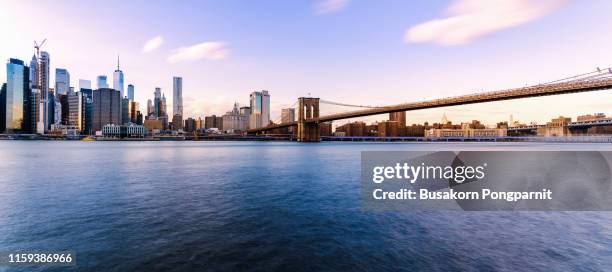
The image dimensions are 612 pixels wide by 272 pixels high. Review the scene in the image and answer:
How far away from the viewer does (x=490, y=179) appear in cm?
2031

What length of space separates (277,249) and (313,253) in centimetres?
89

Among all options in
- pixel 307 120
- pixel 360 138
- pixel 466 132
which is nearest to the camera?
pixel 307 120

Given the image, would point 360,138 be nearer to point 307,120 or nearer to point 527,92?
point 307,120

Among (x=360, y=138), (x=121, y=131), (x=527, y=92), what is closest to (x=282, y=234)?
(x=527, y=92)

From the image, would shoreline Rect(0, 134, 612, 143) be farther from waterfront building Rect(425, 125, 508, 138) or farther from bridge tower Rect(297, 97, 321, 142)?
bridge tower Rect(297, 97, 321, 142)

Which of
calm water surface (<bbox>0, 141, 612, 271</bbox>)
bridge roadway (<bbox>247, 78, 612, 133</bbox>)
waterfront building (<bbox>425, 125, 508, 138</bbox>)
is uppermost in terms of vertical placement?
bridge roadway (<bbox>247, 78, 612, 133</bbox>)

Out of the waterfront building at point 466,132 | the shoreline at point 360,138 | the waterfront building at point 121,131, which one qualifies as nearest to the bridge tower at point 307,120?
the shoreline at point 360,138

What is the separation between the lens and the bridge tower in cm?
9412

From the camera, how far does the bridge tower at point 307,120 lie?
94.1 metres

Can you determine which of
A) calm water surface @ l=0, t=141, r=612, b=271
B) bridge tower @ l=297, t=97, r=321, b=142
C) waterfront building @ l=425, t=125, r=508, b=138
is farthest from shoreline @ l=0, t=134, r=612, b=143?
calm water surface @ l=0, t=141, r=612, b=271

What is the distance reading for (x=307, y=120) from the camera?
91.1 metres

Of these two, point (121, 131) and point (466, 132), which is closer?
point (121, 131)

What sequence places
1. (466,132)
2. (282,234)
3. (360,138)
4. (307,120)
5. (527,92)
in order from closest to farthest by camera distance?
1. (282,234)
2. (527,92)
3. (307,120)
4. (360,138)
5. (466,132)

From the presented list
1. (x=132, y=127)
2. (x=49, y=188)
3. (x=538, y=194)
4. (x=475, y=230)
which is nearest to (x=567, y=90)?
(x=538, y=194)
